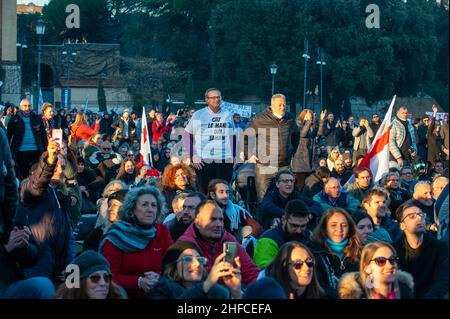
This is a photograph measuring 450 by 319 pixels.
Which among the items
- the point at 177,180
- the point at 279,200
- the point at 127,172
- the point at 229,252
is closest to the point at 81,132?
the point at 127,172

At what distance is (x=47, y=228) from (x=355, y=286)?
292 cm

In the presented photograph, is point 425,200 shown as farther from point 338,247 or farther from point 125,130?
point 125,130

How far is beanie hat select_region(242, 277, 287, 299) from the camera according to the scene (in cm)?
660

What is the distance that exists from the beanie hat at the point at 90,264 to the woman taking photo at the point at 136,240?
4.02 feet

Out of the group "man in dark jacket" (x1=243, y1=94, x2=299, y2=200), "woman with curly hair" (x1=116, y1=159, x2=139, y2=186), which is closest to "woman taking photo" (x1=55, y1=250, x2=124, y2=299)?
"man in dark jacket" (x1=243, y1=94, x2=299, y2=200)

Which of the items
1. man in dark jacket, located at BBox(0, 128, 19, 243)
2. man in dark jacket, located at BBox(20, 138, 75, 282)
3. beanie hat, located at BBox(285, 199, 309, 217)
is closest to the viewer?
man in dark jacket, located at BBox(0, 128, 19, 243)

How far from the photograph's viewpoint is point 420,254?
9383mm

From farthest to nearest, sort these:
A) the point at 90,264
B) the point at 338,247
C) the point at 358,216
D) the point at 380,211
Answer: the point at 380,211
the point at 358,216
the point at 338,247
the point at 90,264

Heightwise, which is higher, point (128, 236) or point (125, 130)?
point (125, 130)

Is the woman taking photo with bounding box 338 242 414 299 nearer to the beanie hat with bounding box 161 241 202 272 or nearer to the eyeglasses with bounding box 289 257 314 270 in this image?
the eyeglasses with bounding box 289 257 314 270

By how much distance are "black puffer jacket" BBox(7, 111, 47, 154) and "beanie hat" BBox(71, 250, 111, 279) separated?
32.5 feet

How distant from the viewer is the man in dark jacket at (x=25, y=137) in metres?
17.3

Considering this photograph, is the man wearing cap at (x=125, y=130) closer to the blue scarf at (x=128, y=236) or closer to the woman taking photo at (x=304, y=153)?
the woman taking photo at (x=304, y=153)

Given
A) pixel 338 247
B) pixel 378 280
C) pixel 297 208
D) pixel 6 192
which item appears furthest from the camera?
pixel 297 208
